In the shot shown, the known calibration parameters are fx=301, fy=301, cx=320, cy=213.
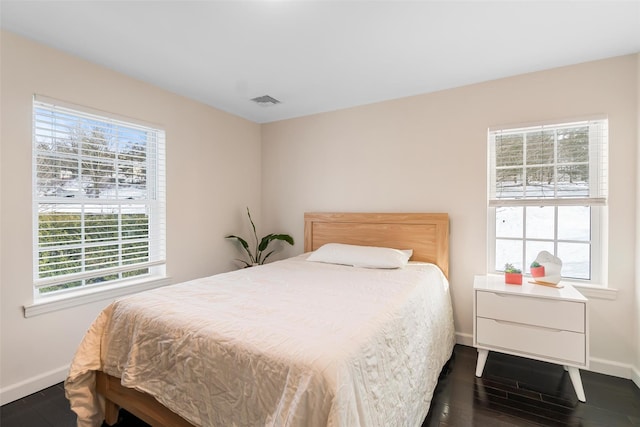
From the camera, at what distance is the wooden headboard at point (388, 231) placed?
271 centimetres

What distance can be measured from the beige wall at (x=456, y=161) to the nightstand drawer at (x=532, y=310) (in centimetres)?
56

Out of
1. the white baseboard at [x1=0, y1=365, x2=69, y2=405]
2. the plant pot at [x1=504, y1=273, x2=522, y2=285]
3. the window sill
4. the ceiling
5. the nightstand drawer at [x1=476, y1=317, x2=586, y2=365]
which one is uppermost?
the ceiling

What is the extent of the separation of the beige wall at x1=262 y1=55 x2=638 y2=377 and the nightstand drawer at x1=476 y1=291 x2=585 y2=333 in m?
0.56

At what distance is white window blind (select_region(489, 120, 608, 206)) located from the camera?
226 cm

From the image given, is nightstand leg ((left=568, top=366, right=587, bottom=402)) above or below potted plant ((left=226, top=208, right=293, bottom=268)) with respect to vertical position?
below

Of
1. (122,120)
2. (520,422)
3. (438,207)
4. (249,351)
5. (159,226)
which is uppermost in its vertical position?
(122,120)

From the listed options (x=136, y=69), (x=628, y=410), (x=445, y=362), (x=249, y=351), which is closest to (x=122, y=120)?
(x=136, y=69)

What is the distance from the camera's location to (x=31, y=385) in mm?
1983

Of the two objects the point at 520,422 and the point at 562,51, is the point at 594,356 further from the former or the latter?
the point at 562,51

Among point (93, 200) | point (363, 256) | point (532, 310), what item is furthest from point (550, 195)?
point (93, 200)

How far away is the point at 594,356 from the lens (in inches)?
88.0

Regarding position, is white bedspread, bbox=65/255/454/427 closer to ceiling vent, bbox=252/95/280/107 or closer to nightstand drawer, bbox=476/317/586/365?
nightstand drawer, bbox=476/317/586/365

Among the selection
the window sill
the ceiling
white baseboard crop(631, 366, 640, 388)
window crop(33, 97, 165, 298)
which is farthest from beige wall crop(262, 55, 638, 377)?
the window sill

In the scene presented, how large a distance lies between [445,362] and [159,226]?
106 inches
